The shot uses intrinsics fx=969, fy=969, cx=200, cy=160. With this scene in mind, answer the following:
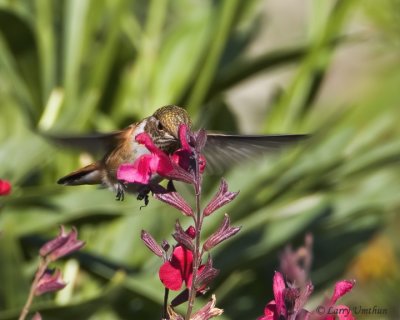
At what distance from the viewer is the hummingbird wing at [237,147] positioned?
67.1 inches

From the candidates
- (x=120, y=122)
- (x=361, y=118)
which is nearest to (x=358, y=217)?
(x=361, y=118)

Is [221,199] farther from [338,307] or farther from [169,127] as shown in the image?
[169,127]

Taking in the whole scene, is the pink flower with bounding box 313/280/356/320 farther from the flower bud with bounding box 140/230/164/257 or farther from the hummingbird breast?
the hummingbird breast

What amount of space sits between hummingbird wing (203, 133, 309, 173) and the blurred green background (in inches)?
27.6

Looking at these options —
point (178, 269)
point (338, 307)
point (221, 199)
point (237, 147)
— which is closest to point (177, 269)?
point (178, 269)

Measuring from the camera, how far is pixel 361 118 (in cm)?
399

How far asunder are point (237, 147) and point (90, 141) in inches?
11.8

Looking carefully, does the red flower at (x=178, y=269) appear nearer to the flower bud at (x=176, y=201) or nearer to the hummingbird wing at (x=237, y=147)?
the flower bud at (x=176, y=201)

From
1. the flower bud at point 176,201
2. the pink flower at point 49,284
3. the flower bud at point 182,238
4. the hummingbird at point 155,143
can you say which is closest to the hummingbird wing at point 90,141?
the hummingbird at point 155,143

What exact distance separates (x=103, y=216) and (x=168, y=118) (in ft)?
4.07

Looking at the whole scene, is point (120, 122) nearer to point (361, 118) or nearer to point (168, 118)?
point (361, 118)

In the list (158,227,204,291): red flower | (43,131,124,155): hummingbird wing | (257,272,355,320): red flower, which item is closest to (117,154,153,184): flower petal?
(158,227,204,291): red flower

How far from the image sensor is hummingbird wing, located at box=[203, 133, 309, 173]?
1.70 metres

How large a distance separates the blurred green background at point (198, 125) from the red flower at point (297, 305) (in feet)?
4.79
